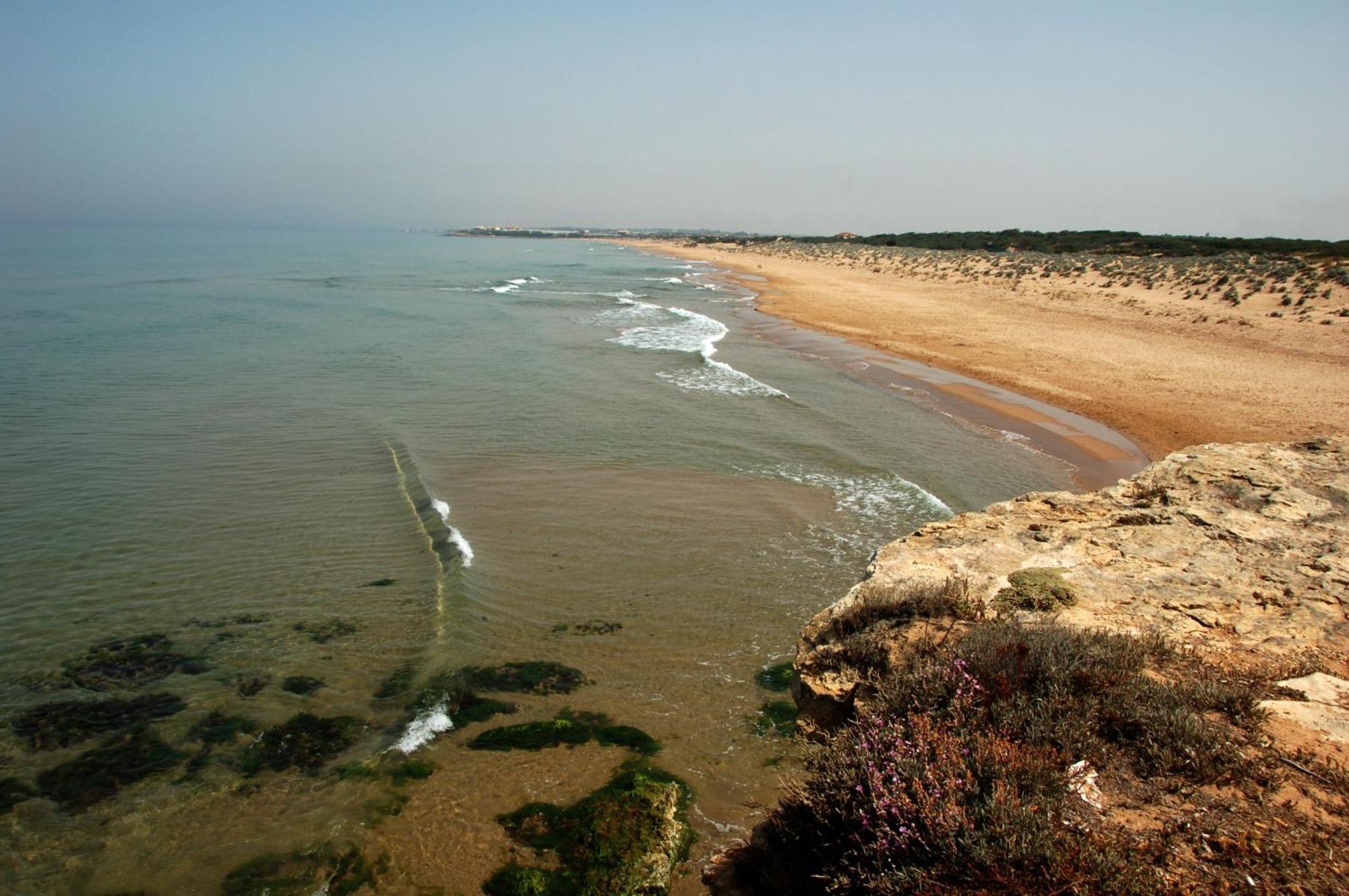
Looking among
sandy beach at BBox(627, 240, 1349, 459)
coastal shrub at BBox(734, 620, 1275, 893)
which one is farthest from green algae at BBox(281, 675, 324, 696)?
sandy beach at BBox(627, 240, 1349, 459)

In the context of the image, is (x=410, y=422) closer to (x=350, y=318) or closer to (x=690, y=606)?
(x=690, y=606)

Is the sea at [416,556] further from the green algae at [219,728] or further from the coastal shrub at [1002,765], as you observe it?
the coastal shrub at [1002,765]

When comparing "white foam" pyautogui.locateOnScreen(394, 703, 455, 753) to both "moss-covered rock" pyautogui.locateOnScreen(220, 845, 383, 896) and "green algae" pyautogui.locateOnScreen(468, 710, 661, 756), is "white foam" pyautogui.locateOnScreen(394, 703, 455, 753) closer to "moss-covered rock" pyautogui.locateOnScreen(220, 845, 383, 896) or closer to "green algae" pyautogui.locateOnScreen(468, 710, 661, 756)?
"green algae" pyautogui.locateOnScreen(468, 710, 661, 756)

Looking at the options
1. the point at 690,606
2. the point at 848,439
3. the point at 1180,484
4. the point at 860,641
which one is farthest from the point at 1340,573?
the point at 848,439

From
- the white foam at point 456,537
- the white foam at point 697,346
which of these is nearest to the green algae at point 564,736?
the white foam at point 456,537

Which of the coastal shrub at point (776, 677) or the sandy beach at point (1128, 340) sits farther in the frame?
the sandy beach at point (1128, 340)

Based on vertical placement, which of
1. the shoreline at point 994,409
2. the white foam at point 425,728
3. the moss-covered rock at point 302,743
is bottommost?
the moss-covered rock at point 302,743

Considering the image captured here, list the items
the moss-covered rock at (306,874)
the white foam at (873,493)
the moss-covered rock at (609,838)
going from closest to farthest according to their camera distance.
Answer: the moss-covered rock at (609,838), the moss-covered rock at (306,874), the white foam at (873,493)
